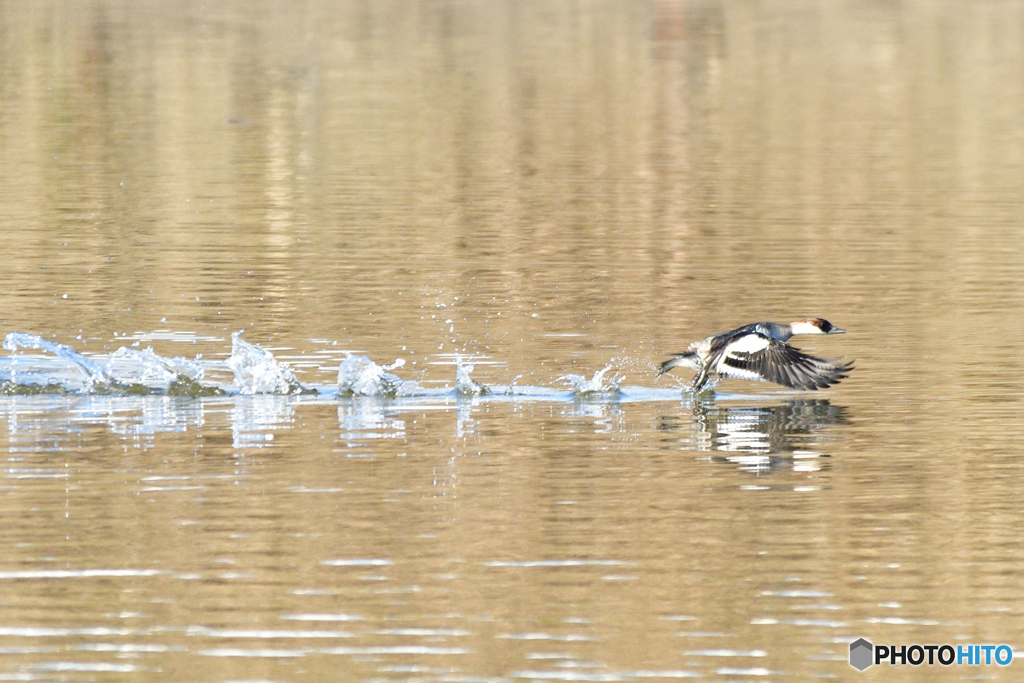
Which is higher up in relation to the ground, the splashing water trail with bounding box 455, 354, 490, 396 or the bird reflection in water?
the splashing water trail with bounding box 455, 354, 490, 396

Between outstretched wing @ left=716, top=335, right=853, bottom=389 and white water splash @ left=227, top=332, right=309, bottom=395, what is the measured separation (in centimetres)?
351

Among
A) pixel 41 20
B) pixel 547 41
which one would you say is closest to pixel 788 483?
pixel 547 41

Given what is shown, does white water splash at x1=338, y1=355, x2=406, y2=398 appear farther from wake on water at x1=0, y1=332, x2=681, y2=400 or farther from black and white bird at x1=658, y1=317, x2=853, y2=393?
black and white bird at x1=658, y1=317, x2=853, y2=393

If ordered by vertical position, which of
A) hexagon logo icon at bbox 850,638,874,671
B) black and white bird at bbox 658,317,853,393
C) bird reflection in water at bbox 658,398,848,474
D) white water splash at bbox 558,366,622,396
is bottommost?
hexagon logo icon at bbox 850,638,874,671

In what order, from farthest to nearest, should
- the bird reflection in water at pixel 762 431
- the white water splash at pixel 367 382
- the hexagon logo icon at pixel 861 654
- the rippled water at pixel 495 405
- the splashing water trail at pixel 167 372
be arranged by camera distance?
the splashing water trail at pixel 167 372 < the white water splash at pixel 367 382 < the bird reflection in water at pixel 762 431 < the rippled water at pixel 495 405 < the hexagon logo icon at pixel 861 654

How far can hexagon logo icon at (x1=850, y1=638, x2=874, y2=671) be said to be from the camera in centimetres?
1014

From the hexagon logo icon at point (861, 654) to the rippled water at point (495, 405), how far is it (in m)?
0.08

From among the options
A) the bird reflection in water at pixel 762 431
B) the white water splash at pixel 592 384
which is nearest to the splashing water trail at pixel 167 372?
the white water splash at pixel 592 384

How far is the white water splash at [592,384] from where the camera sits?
1733cm

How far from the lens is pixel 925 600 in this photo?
36.7 feet

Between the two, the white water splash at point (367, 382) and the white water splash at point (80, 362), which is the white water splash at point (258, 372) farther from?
the white water splash at point (80, 362)

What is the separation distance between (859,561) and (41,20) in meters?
70.5

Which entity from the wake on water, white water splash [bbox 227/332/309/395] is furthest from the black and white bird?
white water splash [bbox 227/332/309/395]

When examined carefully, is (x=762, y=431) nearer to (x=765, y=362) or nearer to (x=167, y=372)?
(x=765, y=362)
